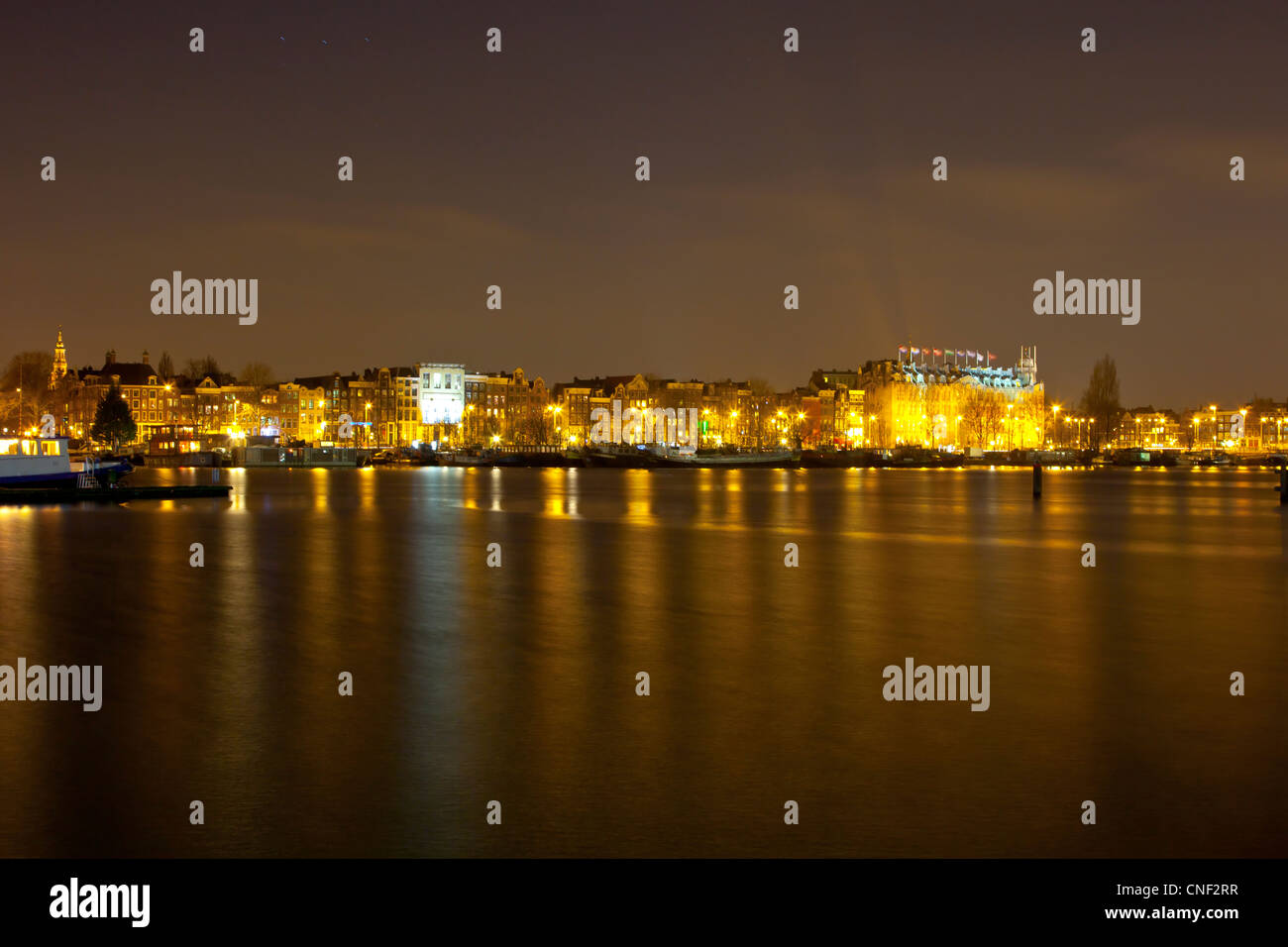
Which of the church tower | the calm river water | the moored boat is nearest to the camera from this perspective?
the calm river water

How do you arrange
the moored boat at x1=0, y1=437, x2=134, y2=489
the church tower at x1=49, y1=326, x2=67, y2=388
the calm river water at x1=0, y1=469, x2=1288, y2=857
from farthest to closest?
the church tower at x1=49, y1=326, x2=67, y2=388 → the moored boat at x1=0, y1=437, x2=134, y2=489 → the calm river water at x1=0, y1=469, x2=1288, y2=857

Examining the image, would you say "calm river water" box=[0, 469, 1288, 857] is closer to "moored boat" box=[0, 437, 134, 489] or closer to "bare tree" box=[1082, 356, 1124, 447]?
"moored boat" box=[0, 437, 134, 489]

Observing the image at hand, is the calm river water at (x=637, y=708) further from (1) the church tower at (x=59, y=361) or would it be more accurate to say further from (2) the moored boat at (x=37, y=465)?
(1) the church tower at (x=59, y=361)

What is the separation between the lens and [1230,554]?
28391 mm

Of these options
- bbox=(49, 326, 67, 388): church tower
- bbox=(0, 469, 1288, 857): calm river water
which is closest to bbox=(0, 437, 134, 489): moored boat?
bbox=(0, 469, 1288, 857): calm river water

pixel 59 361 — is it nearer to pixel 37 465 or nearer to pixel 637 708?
pixel 37 465

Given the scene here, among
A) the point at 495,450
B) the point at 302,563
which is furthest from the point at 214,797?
the point at 495,450

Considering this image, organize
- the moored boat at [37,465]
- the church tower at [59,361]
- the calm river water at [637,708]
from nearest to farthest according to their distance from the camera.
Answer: the calm river water at [637,708], the moored boat at [37,465], the church tower at [59,361]

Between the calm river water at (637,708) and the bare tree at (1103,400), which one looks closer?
the calm river water at (637,708)

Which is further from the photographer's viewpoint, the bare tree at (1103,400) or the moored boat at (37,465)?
the bare tree at (1103,400)

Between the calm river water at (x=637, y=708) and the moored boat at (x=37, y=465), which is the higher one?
the moored boat at (x=37, y=465)

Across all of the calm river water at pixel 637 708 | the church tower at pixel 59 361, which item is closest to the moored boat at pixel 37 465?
the calm river water at pixel 637 708

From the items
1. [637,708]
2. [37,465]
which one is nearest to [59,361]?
[37,465]

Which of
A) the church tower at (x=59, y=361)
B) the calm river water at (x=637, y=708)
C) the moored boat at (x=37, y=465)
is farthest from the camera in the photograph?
the church tower at (x=59, y=361)
